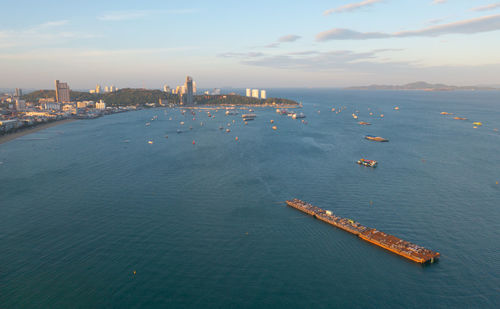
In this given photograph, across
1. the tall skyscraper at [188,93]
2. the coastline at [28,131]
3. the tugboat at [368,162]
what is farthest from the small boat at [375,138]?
the tall skyscraper at [188,93]

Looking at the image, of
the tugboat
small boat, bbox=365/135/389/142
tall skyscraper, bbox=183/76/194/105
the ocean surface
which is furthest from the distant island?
the tugboat

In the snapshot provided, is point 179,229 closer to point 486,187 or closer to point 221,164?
point 221,164

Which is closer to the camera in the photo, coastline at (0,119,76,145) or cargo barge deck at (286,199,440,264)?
cargo barge deck at (286,199,440,264)

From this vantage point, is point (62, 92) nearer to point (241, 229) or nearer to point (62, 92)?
point (62, 92)

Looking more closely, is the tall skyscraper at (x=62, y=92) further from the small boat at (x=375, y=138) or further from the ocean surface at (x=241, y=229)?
the small boat at (x=375, y=138)

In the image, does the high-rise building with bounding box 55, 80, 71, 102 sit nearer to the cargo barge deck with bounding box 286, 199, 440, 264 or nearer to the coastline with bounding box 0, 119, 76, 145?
the coastline with bounding box 0, 119, 76, 145

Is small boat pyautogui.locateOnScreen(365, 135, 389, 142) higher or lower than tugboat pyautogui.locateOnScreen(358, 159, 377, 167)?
higher

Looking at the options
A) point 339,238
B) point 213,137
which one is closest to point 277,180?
point 339,238

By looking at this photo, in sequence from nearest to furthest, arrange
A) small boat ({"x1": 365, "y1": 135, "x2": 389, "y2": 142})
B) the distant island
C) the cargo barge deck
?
the cargo barge deck
small boat ({"x1": 365, "y1": 135, "x2": 389, "y2": 142})
the distant island

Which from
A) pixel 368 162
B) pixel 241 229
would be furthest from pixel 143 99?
pixel 241 229
